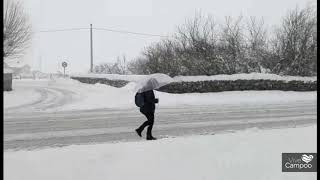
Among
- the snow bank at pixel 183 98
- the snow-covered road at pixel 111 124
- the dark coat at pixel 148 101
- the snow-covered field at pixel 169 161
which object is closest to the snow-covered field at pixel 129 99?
the snow bank at pixel 183 98

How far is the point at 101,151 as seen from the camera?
25.6 ft

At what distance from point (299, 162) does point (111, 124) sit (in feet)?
23.4

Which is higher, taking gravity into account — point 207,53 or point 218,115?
point 207,53

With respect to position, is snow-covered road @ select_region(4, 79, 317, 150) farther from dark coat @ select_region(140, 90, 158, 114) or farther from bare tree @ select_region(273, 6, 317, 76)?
bare tree @ select_region(273, 6, 317, 76)

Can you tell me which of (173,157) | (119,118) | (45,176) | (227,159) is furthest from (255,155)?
(119,118)

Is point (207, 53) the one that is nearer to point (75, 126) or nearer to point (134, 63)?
point (75, 126)

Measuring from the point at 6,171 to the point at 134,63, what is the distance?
5220 centimetres

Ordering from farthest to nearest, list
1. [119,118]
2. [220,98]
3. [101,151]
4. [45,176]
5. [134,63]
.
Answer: [134,63] → [220,98] → [119,118] → [101,151] → [45,176]

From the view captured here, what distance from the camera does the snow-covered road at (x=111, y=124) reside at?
33.9 ft

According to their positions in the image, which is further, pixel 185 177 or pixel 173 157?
pixel 173 157

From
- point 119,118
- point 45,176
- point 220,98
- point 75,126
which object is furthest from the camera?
point 220,98

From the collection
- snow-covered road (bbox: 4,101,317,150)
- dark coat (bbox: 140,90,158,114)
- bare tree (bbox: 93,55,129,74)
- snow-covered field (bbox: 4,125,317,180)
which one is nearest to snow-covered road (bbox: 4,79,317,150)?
snow-covered road (bbox: 4,101,317,150)

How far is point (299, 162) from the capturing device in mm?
6855

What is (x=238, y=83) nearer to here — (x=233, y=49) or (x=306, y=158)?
(x=233, y=49)
